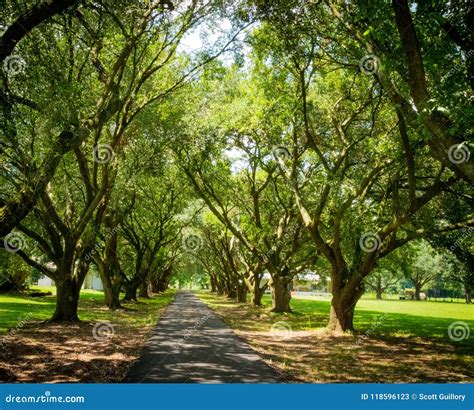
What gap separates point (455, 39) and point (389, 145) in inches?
179

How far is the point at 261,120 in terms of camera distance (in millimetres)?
16609

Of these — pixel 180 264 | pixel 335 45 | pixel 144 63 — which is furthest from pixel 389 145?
pixel 180 264

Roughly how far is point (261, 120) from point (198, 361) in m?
10.1

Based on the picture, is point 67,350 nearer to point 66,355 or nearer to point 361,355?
point 66,355

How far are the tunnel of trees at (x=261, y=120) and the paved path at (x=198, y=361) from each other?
13.9 feet

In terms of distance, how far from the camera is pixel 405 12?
6.46 m

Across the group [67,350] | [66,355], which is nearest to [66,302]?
[67,350]

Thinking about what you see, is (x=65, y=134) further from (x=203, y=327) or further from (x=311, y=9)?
(x=203, y=327)

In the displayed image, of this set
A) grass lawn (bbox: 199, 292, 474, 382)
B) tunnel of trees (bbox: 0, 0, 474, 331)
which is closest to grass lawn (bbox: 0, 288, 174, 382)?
tunnel of trees (bbox: 0, 0, 474, 331)

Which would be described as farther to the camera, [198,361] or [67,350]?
[67,350]

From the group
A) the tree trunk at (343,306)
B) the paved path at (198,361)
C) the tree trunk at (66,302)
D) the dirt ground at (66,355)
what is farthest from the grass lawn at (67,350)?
the tree trunk at (343,306)

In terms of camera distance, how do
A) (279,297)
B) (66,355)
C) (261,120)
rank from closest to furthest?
(66,355) < (261,120) < (279,297)

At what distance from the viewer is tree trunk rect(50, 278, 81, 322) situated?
16734 mm

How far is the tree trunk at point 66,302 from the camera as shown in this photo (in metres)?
16.7
